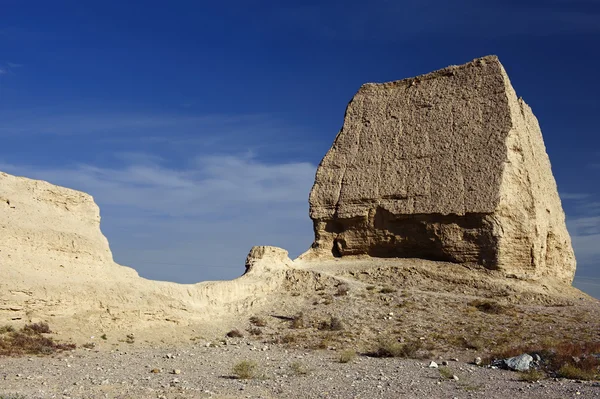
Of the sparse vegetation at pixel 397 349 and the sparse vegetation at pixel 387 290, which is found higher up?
the sparse vegetation at pixel 387 290

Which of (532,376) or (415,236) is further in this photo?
(415,236)

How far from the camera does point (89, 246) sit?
1482cm

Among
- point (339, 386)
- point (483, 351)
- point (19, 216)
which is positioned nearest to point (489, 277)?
point (483, 351)

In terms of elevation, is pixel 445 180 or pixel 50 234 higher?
pixel 445 180

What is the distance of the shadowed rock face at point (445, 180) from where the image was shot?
67.2 feet

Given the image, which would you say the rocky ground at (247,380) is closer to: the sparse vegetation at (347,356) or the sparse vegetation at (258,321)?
the sparse vegetation at (347,356)

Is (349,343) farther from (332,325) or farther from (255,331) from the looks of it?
(255,331)

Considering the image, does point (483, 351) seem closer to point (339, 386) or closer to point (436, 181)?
point (339, 386)

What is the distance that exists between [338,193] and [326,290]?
5.29 meters

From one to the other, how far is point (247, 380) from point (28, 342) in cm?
462

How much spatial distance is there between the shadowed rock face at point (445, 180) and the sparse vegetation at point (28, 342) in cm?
1266

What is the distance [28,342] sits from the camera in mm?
12094

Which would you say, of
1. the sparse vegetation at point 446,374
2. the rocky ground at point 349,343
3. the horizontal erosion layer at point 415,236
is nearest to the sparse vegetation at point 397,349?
the rocky ground at point 349,343

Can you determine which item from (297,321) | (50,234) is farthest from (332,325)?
(50,234)
